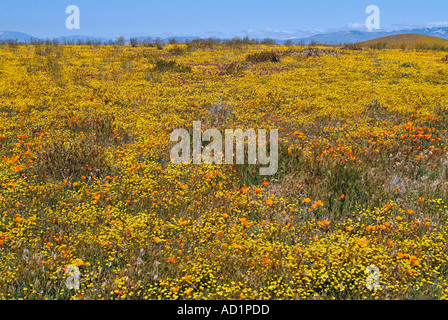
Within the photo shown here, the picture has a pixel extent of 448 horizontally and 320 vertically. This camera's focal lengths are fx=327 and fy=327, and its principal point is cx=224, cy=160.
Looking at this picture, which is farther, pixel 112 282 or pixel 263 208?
pixel 263 208

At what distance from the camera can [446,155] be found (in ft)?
19.0

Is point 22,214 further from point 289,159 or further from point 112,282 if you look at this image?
point 289,159

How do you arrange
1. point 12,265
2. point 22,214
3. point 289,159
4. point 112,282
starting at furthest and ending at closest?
point 289,159 → point 22,214 → point 12,265 → point 112,282

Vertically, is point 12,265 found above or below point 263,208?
below

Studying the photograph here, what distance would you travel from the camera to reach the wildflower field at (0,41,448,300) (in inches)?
124

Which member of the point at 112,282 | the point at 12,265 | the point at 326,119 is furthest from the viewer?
the point at 326,119

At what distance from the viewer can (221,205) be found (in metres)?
4.50

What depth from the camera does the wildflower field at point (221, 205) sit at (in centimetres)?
315

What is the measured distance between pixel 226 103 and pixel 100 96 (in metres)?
4.13

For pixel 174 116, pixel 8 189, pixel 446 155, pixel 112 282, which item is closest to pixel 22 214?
pixel 8 189

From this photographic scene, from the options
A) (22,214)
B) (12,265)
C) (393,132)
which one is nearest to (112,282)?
(12,265)

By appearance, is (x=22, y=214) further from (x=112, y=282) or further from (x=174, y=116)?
(x=174, y=116)
